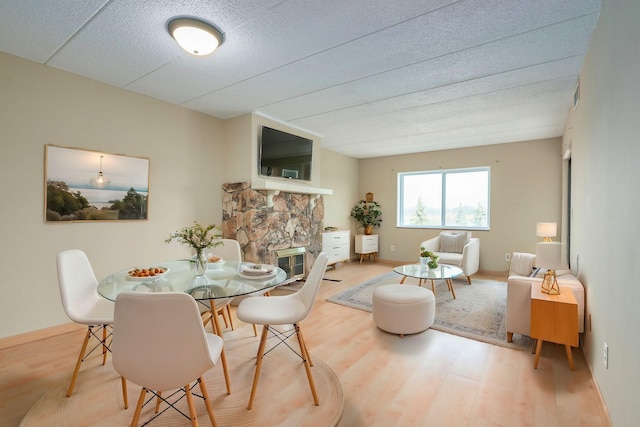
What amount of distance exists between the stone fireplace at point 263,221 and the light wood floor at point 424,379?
4.83 feet

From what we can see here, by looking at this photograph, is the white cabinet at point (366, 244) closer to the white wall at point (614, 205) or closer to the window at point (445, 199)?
the window at point (445, 199)

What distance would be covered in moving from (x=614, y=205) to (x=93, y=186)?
4266mm

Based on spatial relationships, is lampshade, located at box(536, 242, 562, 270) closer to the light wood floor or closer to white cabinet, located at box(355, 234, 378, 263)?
the light wood floor

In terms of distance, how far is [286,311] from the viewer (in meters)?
2.10

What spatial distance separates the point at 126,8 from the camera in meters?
2.00

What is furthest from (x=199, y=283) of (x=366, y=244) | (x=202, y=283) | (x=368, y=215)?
(x=368, y=215)

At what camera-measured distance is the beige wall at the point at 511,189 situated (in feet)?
17.2

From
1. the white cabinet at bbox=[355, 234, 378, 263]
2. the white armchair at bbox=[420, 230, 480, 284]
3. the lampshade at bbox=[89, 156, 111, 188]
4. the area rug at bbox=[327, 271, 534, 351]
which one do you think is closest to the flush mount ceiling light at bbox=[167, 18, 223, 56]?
the lampshade at bbox=[89, 156, 111, 188]

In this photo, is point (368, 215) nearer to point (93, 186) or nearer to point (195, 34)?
point (93, 186)

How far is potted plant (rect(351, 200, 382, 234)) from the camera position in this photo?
698 centimetres

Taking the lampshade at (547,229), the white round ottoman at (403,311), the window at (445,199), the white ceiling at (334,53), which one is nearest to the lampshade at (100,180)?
the white ceiling at (334,53)

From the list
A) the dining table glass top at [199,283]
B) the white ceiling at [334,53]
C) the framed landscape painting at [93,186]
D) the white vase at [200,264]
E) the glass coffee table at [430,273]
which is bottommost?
the glass coffee table at [430,273]

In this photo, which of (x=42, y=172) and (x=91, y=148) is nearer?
(x=42, y=172)

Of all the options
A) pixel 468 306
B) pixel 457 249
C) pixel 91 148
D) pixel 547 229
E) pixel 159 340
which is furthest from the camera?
pixel 457 249
